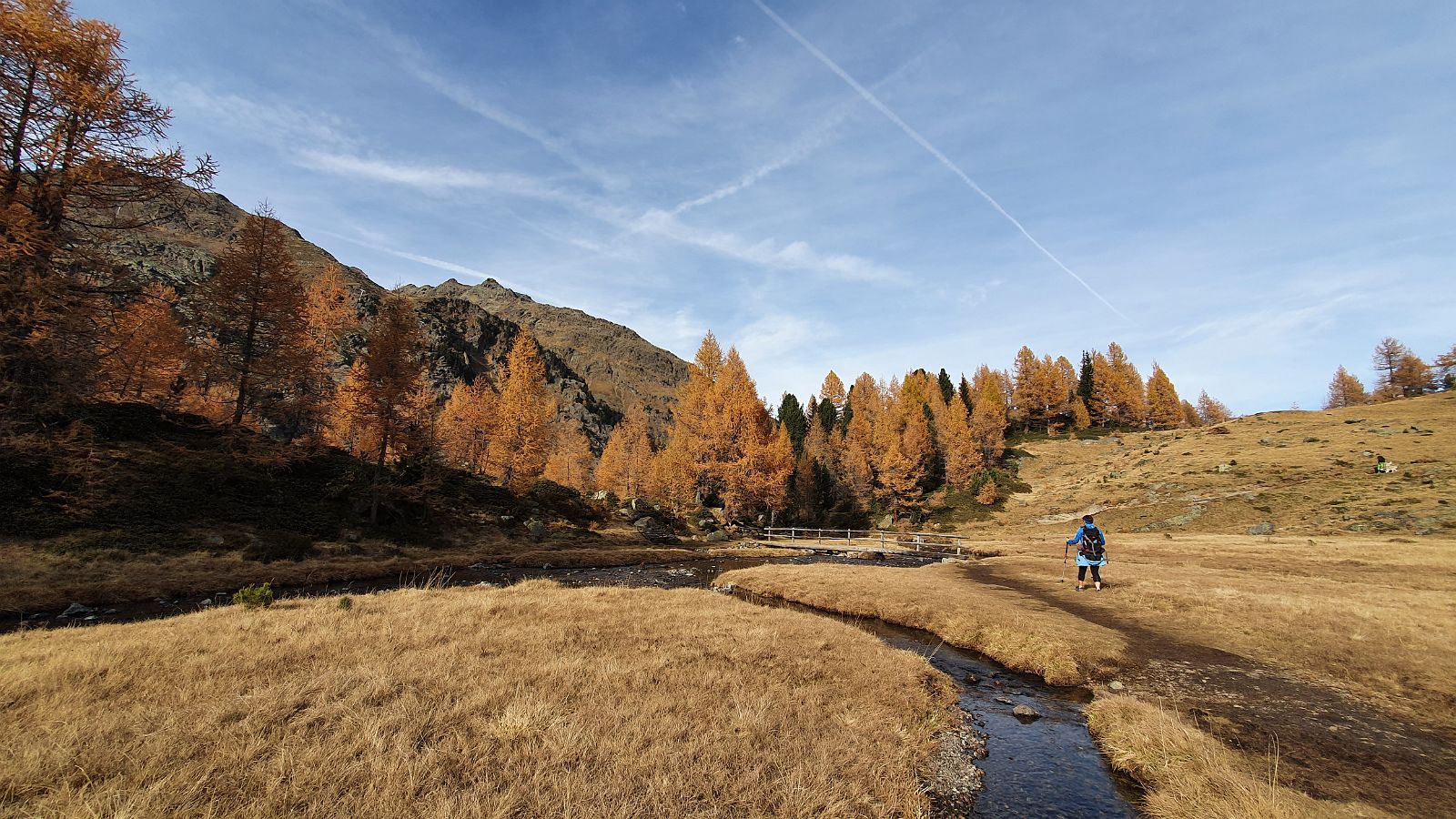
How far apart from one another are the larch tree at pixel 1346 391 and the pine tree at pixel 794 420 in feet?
334

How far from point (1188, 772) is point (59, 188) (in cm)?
3292

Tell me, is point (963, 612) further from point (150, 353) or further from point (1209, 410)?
point (1209, 410)

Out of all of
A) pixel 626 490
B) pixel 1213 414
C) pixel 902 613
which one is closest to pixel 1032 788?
pixel 902 613

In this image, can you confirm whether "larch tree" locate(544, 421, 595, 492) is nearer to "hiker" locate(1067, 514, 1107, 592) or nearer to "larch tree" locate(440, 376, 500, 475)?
"larch tree" locate(440, 376, 500, 475)

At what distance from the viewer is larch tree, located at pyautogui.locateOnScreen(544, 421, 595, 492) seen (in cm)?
7761

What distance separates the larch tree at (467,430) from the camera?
55.0 metres

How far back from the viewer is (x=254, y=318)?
2817cm

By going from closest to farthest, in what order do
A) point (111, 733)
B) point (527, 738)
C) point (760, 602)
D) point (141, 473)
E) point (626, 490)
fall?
point (111, 733) → point (527, 738) → point (760, 602) → point (141, 473) → point (626, 490)

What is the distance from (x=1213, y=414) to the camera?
11738 centimetres

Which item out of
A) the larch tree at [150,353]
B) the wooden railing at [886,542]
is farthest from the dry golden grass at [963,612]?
the larch tree at [150,353]

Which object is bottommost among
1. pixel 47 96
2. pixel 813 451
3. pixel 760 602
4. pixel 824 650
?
pixel 760 602

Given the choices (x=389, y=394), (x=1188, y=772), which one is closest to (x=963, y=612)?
(x=1188, y=772)

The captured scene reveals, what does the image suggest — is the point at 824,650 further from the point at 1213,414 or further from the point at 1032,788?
the point at 1213,414

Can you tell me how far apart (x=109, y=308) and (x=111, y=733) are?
2045 cm
